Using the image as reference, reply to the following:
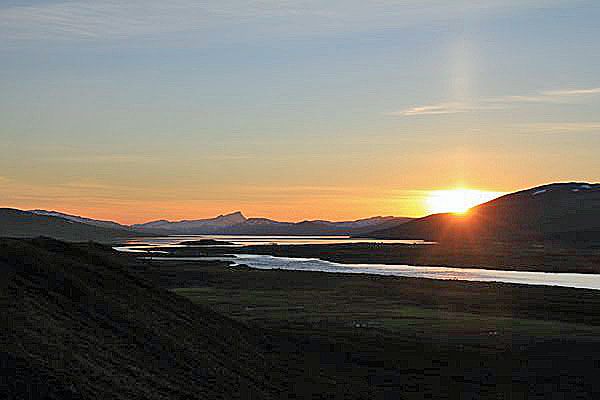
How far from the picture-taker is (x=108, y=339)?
2848 centimetres

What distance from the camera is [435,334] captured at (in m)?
43.8

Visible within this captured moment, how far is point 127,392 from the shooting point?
22.2 m

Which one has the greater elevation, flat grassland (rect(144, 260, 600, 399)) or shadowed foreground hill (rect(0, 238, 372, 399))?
shadowed foreground hill (rect(0, 238, 372, 399))

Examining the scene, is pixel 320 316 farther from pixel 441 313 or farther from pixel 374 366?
pixel 374 366

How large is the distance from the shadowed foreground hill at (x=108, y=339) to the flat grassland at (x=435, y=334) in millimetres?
4099

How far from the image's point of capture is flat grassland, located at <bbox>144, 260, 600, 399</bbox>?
3247 cm

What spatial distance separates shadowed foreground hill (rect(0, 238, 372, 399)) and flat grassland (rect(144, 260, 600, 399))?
4.10 m

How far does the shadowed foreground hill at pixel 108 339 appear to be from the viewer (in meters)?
21.6

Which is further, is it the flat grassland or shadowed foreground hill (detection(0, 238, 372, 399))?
the flat grassland

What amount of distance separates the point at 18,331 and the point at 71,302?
763 cm

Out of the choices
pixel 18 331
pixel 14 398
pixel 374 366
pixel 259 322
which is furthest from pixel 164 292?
pixel 14 398

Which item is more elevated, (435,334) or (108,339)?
(108,339)

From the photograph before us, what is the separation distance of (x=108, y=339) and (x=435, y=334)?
22298 mm

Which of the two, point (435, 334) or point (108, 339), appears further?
point (435, 334)
